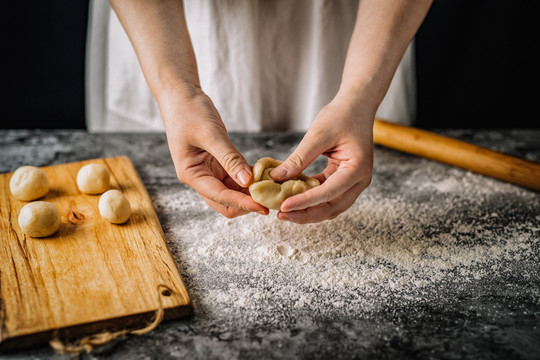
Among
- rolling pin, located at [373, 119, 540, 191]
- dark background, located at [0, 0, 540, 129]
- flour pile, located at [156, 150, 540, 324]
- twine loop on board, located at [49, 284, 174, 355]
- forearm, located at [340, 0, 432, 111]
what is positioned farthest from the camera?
dark background, located at [0, 0, 540, 129]

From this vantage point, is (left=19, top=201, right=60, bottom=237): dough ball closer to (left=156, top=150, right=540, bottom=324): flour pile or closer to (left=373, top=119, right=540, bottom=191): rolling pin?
(left=156, top=150, right=540, bottom=324): flour pile

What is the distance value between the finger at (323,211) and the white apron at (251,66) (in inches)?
37.3

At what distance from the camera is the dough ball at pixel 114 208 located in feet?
4.59

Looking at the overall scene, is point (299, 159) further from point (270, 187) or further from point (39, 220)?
point (39, 220)

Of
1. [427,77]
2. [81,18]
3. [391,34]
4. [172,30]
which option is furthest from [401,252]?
[81,18]

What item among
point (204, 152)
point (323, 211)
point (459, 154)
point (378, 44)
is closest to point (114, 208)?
point (204, 152)

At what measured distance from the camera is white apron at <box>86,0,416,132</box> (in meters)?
2.05

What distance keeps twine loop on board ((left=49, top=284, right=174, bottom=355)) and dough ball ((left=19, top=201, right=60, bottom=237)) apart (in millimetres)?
414

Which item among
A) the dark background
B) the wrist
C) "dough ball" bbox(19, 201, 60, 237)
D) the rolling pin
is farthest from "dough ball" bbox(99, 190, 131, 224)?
the dark background

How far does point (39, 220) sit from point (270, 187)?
2.21 feet

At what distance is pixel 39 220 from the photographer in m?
1.31

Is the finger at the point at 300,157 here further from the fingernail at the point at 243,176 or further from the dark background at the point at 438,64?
the dark background at the point at 438,64

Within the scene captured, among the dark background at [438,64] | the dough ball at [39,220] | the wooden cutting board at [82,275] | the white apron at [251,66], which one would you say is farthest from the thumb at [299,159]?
the dark background at [438,64]

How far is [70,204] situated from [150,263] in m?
0.50
